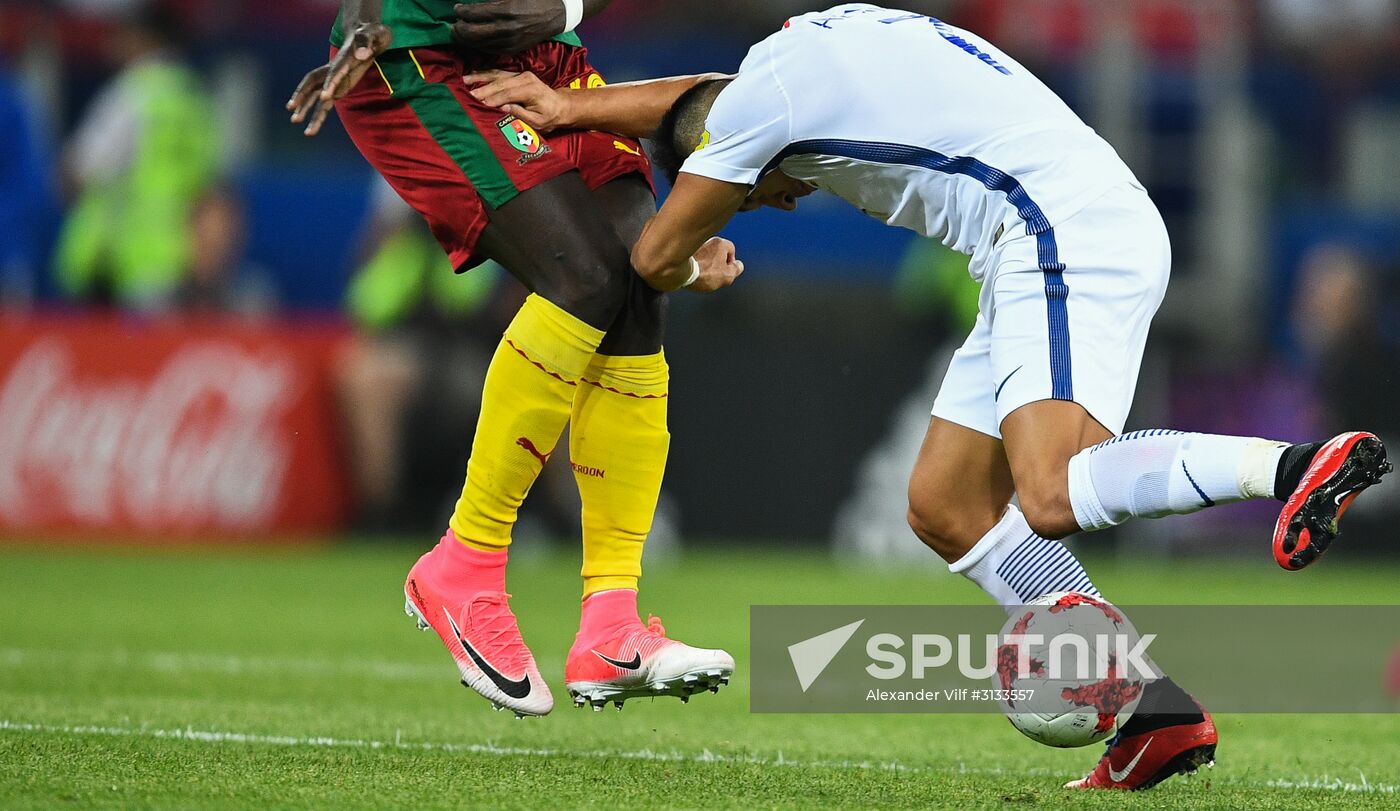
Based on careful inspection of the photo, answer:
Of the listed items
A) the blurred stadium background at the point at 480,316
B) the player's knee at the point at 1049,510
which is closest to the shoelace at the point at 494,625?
the player's knee at the point at 1049,510

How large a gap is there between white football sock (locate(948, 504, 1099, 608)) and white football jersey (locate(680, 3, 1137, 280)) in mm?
721

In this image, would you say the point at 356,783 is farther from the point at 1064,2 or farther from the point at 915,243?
the point at 1064,2

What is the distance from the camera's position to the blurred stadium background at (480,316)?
11133 millimetres

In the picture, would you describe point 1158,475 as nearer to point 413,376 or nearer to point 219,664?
point 219,664

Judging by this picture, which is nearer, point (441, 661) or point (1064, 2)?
point (441, 661)

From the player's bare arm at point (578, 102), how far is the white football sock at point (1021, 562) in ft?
4.15

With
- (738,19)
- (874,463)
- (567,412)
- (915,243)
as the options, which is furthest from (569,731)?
(738,19)

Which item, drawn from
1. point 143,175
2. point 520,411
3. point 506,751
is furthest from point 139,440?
point 520,411

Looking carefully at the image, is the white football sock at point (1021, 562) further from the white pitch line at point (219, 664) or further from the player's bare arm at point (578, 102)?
the white pitch line at point (219, 664)

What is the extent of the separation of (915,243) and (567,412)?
8589 millimetres

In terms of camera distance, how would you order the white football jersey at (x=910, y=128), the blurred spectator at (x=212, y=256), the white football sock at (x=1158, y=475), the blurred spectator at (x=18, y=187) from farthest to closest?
the blurred spectator at (x=212, y=256)
the blurred spectator at (x=18, y=187)
the white football jersey at (x=910, y=128)
the white football sock at (x=1158, y=475)

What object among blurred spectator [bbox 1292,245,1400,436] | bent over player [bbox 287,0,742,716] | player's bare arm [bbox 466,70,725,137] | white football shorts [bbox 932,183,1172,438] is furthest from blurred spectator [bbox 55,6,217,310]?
white football shorts [bbox 932,183,1172,438]

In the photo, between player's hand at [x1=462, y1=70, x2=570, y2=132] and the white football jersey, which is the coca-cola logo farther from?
the white football jersey

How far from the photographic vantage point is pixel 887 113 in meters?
4.24
